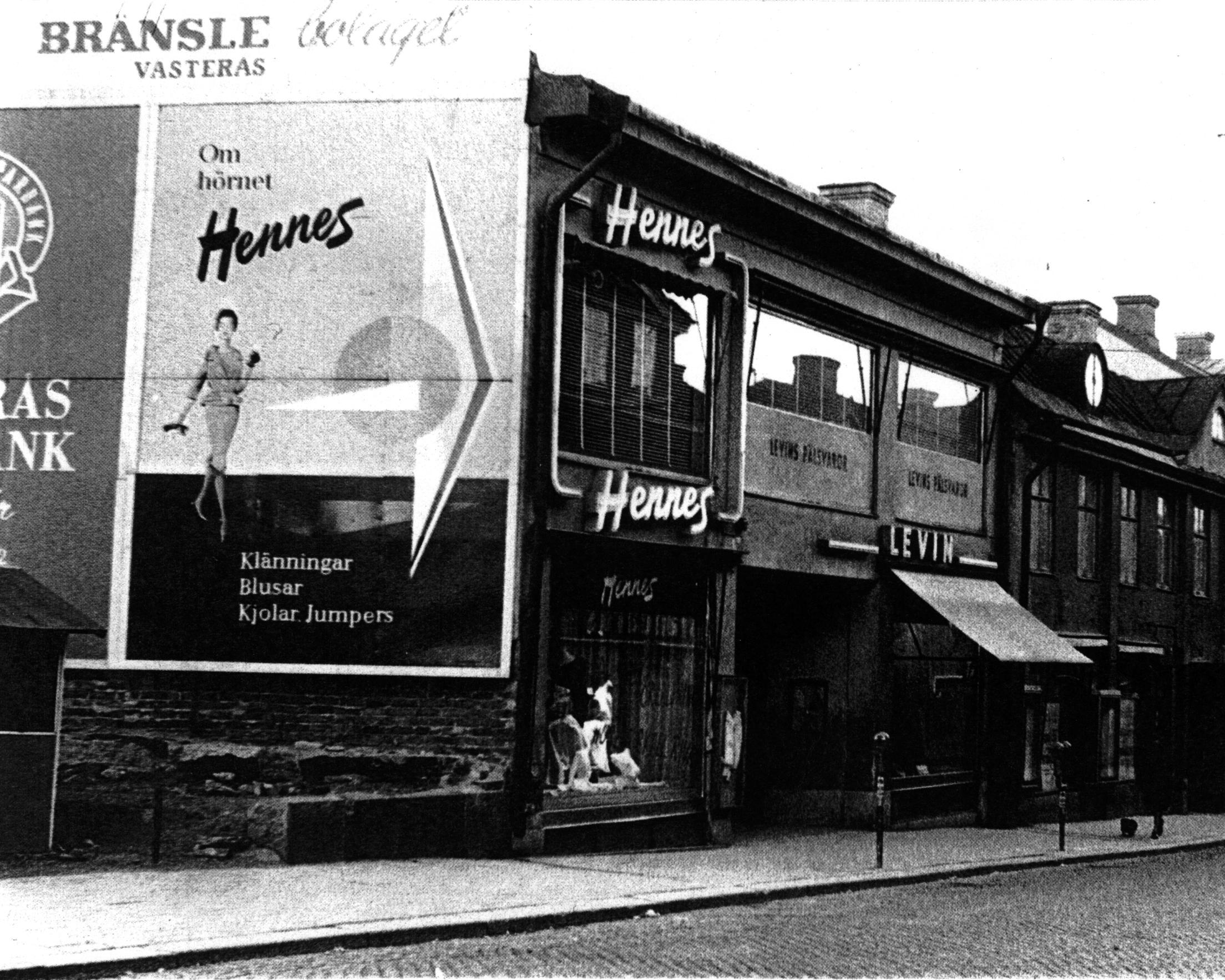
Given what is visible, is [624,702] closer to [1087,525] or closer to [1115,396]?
[1087,525]

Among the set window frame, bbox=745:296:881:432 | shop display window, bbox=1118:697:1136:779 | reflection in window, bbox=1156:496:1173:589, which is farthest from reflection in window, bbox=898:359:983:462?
reflection in window, bbox=1156:496:1173:589

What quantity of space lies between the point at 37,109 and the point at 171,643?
572 cm

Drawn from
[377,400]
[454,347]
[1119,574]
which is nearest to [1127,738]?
[1119,574]

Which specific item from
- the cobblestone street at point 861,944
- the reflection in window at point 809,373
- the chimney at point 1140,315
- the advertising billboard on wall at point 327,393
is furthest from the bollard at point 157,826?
the chimney at point 1140,315

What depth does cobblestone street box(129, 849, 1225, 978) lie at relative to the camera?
10930mm

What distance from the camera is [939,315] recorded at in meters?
25.9

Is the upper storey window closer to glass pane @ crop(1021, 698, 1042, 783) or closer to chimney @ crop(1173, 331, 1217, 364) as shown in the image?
glass pane @ crop(1021, 698, 1042, 783)

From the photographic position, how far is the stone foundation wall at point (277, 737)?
16719 mm

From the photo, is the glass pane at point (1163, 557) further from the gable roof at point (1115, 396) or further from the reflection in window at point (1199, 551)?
the gable roof at point (1115, 396)

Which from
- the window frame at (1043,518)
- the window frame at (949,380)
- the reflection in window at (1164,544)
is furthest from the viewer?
the reflection in window at (1164,544)

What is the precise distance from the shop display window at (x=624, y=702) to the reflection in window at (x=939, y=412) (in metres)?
6.89

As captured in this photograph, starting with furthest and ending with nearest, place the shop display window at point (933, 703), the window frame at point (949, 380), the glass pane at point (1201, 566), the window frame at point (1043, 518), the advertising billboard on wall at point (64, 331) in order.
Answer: the glass pane at point (1201, 566) < the window frame at point (1043, 518) < the window frame at point (949, 380) < the shop display window at point (933, 703) < the advertising billboard on wall at point (64, 331)

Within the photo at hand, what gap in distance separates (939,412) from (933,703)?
440 cm

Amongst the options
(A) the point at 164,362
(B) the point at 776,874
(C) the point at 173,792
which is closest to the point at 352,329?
(A) the point at 164,362
